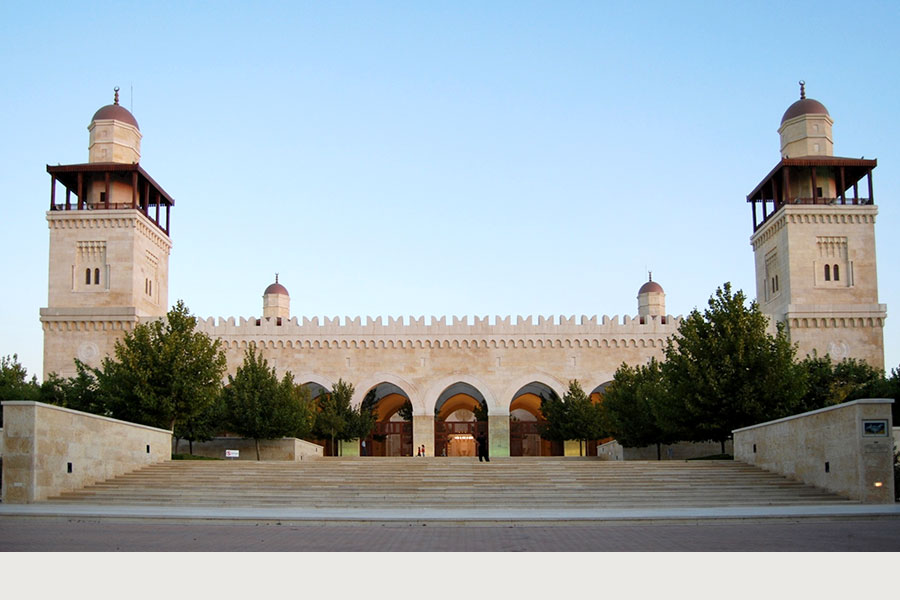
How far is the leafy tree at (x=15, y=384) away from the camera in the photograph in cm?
2995

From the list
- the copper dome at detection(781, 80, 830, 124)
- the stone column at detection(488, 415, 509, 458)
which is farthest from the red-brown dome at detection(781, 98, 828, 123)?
the stone column at detection(488, 415, 509, 458)

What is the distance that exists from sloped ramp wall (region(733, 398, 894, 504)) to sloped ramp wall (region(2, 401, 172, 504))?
13635mm

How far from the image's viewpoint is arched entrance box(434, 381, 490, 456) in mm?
44031

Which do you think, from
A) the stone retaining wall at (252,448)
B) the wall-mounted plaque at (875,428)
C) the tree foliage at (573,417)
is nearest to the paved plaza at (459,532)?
the wall-mounted plaque at (875,428)

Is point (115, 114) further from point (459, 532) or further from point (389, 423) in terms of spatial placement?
point (459, 532)

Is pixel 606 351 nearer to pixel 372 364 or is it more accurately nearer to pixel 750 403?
pixel 372 364

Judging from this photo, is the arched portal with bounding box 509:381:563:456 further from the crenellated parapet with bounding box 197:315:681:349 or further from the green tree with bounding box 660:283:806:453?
the green tree with bounding box 660:283:806:453

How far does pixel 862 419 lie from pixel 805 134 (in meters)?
26.6

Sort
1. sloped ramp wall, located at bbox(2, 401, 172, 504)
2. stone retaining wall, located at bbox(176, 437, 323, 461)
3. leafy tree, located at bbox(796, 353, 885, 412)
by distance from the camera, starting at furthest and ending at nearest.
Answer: stone retaining wall, located at bbox(176, 437, 323, 461)
leafy tree, located at bbox(796, 353, 885, 412)
sloped ramp wall, located at bbox(2, 401, 172, 504)

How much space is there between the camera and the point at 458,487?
733 inches

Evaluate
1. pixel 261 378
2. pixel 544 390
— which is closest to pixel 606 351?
pixel 544 390

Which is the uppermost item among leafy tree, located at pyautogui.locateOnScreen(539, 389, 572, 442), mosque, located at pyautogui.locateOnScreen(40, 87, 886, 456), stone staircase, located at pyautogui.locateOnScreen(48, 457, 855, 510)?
mosque, located at pyautogui.locateOnScreen(40, 87, 886, 456)

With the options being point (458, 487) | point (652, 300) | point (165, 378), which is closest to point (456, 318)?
point (652, 300)

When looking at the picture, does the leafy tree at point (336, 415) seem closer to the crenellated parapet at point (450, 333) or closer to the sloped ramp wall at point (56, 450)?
the crenellated parapet at point (450, 333)
